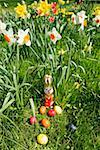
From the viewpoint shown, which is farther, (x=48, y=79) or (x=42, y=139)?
(x=48, y=79)

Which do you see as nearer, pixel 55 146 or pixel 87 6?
pixel 55 146

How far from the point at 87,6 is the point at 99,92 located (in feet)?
4.92

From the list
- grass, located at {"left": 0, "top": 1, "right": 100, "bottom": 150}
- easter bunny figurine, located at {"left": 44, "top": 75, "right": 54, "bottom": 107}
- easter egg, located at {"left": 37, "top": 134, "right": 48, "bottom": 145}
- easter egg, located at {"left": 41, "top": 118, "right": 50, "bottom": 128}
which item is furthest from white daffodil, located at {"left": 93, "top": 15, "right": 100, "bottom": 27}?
easter egg, located at {"left": 37, "top": 134, "right": 48, "bottom": 145}

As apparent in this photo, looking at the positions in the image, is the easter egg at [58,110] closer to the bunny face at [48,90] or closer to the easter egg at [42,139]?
the bunny face at [48,90]

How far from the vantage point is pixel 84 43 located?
3.66m

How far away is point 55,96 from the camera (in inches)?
117

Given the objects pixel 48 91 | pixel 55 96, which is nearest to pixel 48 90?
pixel 48 91

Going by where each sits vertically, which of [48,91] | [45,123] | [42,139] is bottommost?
[42,139]

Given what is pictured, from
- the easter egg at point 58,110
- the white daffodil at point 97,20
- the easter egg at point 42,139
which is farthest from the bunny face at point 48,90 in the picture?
the white daffodil at point 97,20

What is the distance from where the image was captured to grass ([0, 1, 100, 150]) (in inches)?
105

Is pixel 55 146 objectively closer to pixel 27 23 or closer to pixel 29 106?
pixel 29 106

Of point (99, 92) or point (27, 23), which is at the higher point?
point (27, 23)

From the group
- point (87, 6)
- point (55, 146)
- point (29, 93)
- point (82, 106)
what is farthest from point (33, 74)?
point (87, 6)

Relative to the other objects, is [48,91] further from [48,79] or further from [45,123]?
[45,123]
